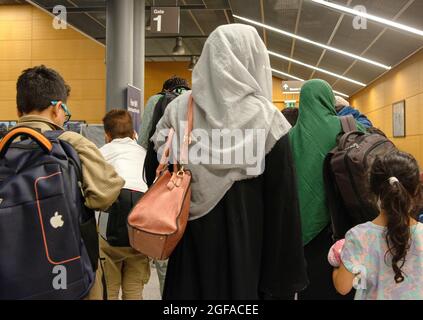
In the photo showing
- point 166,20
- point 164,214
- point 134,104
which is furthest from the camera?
point 166,20

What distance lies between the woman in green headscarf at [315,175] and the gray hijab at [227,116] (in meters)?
0.70

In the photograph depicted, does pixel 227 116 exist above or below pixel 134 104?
below

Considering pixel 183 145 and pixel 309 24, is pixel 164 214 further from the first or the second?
pixel 309 24

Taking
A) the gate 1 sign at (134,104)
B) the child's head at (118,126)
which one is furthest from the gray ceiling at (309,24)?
the child's head at (118,126)

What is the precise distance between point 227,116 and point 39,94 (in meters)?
0.70

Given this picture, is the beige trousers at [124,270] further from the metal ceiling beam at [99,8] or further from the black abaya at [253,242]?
the metal ceiling beam at [99,8]

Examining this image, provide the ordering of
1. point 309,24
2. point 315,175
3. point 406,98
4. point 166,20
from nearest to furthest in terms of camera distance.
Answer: point 315,175 < point 166,20 < point 309,24 < point 406,98

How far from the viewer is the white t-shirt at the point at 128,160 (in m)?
2.19

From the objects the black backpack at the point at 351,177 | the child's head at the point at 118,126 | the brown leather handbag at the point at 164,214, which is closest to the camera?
the brown leather handbag at the point at 164,214

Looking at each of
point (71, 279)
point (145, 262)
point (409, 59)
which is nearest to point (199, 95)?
point (71, 279)

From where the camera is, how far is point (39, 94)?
4.71 feet

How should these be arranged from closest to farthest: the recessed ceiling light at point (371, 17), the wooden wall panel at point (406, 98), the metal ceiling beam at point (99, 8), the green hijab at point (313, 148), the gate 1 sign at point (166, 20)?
the green hijab at point (313, 148) < the gate 1 sign at point (166, 20) < the recessed ceiling light at point (371, 17) < the metal ceiling beam at point (99, 8) < the wooden wall panel at point (406, 98)

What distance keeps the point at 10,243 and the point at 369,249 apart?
1096 mm

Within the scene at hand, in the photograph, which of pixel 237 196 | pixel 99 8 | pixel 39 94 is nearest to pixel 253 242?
pixel 237 196
